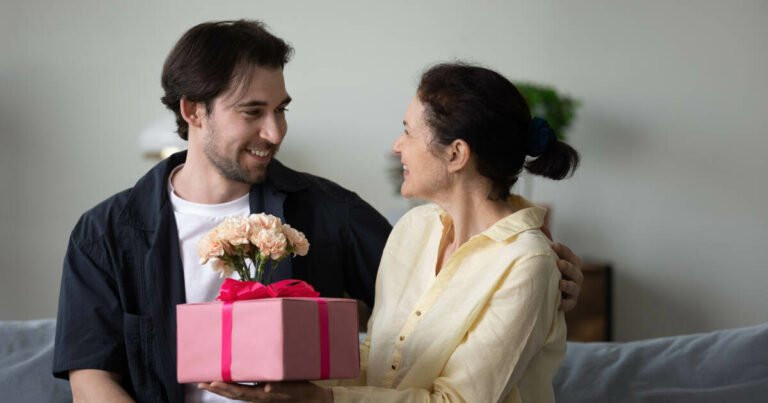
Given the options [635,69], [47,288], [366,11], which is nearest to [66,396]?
[47,288]

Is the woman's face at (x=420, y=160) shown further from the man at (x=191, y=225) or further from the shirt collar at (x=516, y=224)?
the man at (x=191, y=225)

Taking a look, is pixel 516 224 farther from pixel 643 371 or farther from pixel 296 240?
pixel 643 371

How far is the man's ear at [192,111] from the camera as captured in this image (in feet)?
7.53

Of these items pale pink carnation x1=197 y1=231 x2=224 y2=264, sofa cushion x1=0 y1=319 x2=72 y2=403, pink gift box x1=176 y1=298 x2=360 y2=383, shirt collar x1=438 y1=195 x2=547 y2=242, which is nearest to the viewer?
pink gift box x1=176 y1=298 x2=360 y2=383

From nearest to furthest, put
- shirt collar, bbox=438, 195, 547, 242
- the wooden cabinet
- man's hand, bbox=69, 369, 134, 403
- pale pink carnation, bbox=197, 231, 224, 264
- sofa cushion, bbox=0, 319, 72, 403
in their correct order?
pale pink carnation, bbox=197, 231, 224, 264 < shirt collar, bbox=438, 195, 547, 242 < man's hand, bbox=69, 369, 134, 403 < sofa cushion, bbox=0, 319, 72, 403 < the wooden cabinet

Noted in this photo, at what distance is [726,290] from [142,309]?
3757 mm

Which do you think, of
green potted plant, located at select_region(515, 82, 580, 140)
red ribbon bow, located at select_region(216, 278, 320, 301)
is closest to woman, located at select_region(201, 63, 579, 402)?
red ribbon bow, located at select_region(216, 278, 320, 301)

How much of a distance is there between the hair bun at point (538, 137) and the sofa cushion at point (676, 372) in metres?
0.61

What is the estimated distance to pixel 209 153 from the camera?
224 centimetres

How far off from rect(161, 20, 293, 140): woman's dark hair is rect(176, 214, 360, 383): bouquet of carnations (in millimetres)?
656

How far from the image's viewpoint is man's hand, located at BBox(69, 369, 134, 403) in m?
2.01

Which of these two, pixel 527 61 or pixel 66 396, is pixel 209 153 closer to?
pixel 66 396

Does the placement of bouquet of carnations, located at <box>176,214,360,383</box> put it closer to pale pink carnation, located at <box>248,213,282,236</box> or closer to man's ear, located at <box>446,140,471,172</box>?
pale pink carnation, located at <box>248,213,282,236</box>

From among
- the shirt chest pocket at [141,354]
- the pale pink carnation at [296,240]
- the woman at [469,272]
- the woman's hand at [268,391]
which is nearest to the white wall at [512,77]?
the shirt chest pocket at [141,354]
